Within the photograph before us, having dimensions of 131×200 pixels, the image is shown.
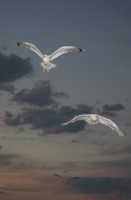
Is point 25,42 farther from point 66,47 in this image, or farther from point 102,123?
point 102,123

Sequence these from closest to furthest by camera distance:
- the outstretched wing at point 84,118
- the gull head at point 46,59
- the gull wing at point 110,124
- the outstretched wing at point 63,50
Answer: the outstretched wing at point 63,50 → the gull head at point 46,59 → the gull wing at point 110,124 → the outstretched wing at point 84,118

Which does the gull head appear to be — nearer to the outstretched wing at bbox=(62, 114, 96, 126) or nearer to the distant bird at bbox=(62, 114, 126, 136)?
the distant bird at bbox=(62, 114, 126, 136)

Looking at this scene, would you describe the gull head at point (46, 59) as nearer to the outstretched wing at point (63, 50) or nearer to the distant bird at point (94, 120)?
the outstretched wing at point (63, 50)

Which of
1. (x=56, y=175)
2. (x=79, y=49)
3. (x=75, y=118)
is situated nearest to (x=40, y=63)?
(x=79, y=49)

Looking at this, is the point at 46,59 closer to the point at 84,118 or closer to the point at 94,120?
the point at 84,118

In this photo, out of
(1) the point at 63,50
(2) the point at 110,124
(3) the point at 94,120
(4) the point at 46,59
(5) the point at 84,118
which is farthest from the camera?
(5) the point at 84,118

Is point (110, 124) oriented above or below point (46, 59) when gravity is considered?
below

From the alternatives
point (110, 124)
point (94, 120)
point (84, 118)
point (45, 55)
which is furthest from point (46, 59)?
point (110, 124)

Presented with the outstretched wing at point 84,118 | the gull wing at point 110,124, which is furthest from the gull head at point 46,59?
the gull wing at point 110,124

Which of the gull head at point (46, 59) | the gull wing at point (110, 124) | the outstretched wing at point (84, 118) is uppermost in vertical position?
the gull head at point (46, 59)

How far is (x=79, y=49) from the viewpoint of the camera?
197 ft

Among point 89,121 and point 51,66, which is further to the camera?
point 89,121

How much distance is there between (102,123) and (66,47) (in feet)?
47.9

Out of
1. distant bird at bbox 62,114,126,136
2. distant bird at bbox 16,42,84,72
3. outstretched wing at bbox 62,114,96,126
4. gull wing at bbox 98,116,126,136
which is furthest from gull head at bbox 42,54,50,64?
gull wing at bbox 98,116,126,136
